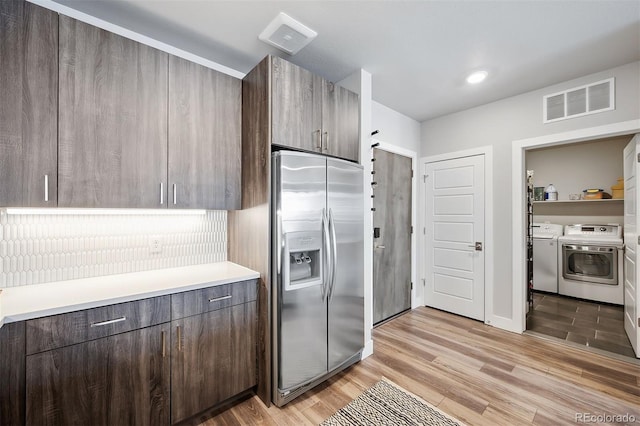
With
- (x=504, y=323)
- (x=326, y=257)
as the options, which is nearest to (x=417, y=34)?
(x=326, y=257)

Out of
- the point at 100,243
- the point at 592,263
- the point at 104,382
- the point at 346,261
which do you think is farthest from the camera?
the point at 592,263

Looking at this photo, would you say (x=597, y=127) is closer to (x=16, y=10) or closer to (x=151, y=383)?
(x=151, y=383)

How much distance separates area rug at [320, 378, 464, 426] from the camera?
5.76 feet

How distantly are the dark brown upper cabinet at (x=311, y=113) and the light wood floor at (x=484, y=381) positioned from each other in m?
1.94

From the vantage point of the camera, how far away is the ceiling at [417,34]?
1751 mm

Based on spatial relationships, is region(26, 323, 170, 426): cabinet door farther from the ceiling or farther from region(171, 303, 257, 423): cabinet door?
the ceiling

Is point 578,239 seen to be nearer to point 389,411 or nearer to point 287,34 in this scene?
point 389,411

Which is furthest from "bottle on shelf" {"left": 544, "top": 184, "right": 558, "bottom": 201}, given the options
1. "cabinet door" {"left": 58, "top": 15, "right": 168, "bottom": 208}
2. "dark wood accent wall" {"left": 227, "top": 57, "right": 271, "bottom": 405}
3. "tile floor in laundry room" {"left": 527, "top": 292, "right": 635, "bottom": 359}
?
"cabinet door" {"left": 58, "top": 15, "right": 168, "bottom": 208}

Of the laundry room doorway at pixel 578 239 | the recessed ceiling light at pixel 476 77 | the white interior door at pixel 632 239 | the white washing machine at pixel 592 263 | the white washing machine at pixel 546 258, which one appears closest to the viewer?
the white interior door at pixel 632 239

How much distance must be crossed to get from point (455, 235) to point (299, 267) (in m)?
2.55

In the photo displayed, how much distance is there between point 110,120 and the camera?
165 centimetres

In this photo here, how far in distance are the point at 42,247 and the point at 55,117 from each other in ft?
2.74

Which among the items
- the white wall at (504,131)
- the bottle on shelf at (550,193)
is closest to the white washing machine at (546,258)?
the bottle on shelf at (550,193)

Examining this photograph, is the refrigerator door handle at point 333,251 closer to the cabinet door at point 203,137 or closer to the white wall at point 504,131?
the cabinet door at point 203,137
